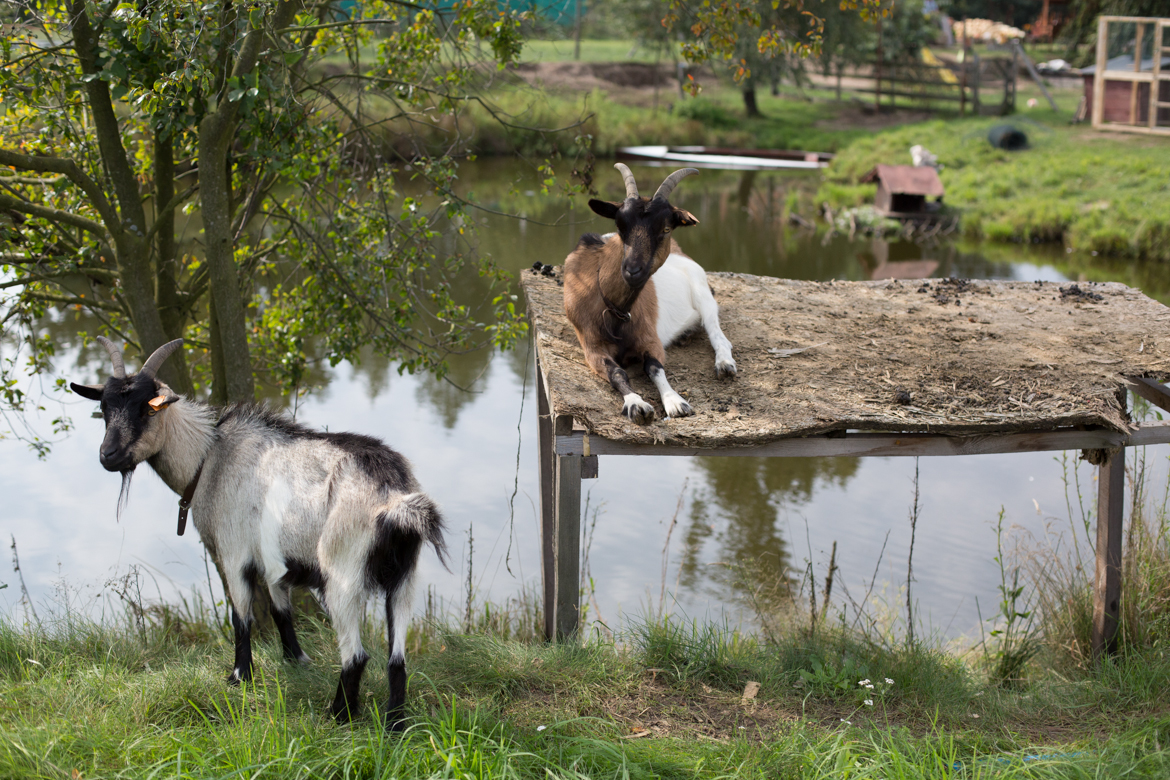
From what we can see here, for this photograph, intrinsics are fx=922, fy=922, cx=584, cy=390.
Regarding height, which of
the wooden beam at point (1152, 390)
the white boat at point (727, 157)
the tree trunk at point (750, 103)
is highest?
the tree trunk at point (750, 103)

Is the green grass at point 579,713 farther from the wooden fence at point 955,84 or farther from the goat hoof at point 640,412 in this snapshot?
the wooden fence at point 955,84

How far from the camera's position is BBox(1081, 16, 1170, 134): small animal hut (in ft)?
57.9

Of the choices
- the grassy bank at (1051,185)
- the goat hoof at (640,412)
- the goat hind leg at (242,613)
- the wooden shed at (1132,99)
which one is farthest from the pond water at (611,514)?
the wooden shed at (1132,99)

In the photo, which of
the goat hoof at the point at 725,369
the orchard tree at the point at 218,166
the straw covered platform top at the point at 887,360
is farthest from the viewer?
the goat hoof at the point at 725,369

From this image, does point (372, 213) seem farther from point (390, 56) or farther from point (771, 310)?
point (771, 310)

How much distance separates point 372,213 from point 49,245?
5.95 ft

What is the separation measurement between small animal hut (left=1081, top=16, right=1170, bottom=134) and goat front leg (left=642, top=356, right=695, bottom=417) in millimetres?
16140

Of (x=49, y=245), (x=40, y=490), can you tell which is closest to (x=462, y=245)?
(x=40, y=490)

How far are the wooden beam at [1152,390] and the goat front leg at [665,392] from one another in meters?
2.23

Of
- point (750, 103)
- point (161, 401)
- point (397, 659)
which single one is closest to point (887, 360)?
point (397, 659)

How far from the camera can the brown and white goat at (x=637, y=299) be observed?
13.6 feet

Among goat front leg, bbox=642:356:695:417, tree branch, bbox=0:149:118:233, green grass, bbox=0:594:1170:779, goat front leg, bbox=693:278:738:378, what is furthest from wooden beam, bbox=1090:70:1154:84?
tree branch, bbox=0:149:118:233

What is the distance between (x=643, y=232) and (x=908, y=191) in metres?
14.8

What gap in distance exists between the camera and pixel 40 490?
808cm
